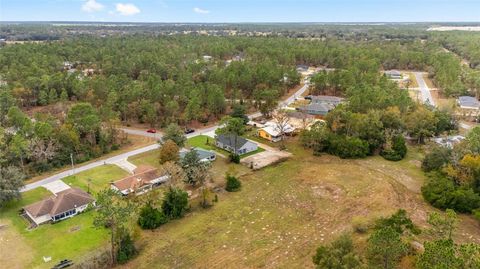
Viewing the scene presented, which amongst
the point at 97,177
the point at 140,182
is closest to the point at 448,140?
the point at 140,182

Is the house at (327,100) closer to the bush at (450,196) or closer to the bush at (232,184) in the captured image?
the bush at (450,196)

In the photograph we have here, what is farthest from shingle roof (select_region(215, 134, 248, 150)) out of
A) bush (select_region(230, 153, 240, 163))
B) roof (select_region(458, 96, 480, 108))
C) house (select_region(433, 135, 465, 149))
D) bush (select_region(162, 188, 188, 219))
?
roof (select_region(458, 96, 480, 108))

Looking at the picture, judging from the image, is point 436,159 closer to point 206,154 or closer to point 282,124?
point 282,124

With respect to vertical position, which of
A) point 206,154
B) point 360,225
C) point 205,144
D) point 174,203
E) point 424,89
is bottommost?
point 360,225

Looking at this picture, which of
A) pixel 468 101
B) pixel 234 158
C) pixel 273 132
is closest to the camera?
pixel 234 158

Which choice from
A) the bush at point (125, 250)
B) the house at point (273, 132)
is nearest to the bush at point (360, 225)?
the bush at point (125, 250)

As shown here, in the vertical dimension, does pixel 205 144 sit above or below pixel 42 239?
above

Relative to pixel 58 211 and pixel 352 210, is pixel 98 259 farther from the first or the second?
pixel 352 210
